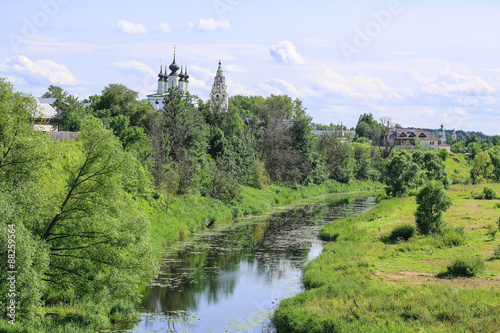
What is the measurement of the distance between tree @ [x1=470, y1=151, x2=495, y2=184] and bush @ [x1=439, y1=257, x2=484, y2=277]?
2876 inches

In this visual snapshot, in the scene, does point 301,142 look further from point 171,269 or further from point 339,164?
point 171,269

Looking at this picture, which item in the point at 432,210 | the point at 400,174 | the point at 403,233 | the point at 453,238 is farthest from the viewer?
the point at 400,174

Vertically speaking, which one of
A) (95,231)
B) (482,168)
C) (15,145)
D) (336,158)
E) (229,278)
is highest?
(336,158)

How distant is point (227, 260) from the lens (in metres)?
35.6

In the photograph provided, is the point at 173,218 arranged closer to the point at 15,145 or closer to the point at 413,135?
the point at 15,145

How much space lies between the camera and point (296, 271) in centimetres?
3256

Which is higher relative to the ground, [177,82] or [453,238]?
[177,82]

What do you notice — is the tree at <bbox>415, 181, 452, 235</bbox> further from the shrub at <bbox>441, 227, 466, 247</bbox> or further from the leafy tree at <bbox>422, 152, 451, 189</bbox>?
the leafy tree at <bbox>422, 152, 451, 189</bbox>

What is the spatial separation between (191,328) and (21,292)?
7.62 metres

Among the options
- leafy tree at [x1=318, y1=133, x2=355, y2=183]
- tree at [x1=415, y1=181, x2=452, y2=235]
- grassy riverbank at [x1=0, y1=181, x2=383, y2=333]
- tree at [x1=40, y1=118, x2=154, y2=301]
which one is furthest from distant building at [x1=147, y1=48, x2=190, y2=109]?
tree at [x1=40, y1=118, x2=154, y2=301]

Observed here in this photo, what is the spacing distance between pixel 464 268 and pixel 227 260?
15139 millimetres

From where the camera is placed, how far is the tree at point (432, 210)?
122ft

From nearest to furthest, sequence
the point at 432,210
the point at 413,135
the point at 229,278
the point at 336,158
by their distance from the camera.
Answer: the point at 229,278, the point at 432,210, the point at 336,158, the point at 413,135

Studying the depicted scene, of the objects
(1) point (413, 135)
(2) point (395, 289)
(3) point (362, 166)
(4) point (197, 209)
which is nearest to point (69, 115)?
(4) point (197, 209)
